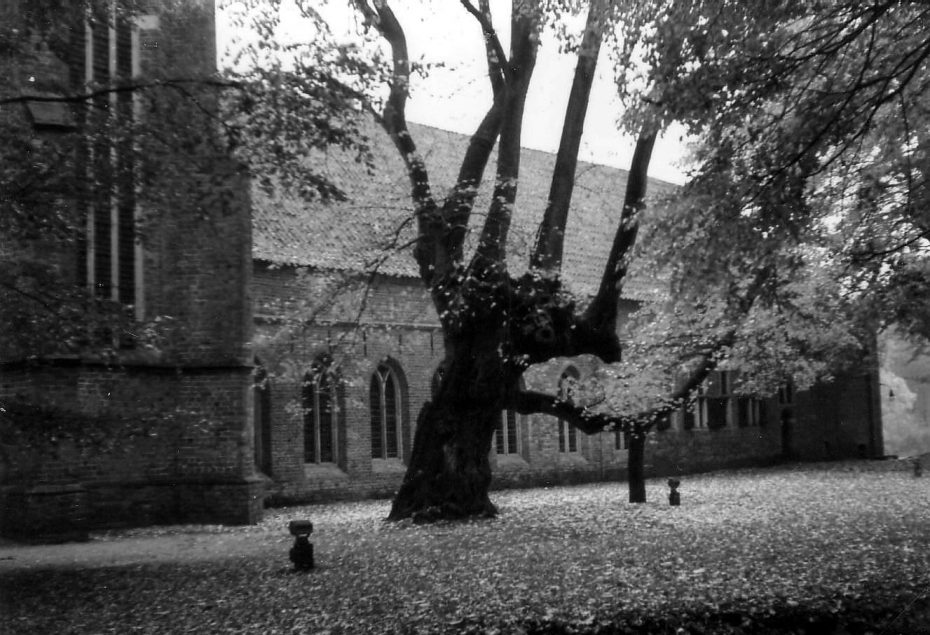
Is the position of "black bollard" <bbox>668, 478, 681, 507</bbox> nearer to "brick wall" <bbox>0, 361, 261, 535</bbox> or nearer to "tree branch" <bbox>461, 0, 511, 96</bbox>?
"brick wall" <bbox>0, 361, 261, 535</bbox>

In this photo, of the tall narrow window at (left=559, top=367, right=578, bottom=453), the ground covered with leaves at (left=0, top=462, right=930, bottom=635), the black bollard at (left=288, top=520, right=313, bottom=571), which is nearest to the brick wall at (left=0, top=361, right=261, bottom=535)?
the ground covered with leaves at (left=0, top=462, right=930, bottom=635)

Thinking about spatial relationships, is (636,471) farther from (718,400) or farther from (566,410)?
(718,400)

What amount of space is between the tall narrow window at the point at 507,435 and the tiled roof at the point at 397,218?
400 cm

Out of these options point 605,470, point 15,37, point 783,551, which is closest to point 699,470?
point 605,470

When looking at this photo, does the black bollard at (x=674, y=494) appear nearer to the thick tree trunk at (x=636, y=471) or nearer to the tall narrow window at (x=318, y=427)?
the thick tree trunk at (x=636, y=471)

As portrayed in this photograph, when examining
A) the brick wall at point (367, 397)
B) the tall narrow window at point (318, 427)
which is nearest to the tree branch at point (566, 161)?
the brick wall at point (367, 397)

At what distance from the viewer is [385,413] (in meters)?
24.4

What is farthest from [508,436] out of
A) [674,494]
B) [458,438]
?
[458,438]

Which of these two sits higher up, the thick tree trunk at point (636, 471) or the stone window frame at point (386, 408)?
the stone window frame at point (386, 408)

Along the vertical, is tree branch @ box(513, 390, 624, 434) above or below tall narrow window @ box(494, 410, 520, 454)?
above

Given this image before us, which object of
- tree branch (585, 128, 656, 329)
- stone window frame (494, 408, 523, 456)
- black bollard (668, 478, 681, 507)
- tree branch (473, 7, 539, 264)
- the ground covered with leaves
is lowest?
black bollard (668, 478, 681, 507)

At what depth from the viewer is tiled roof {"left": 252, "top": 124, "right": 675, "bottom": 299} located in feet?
53.2

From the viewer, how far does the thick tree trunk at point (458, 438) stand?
51.4 ft

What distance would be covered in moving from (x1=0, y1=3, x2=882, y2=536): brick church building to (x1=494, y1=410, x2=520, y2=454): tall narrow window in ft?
0.21
